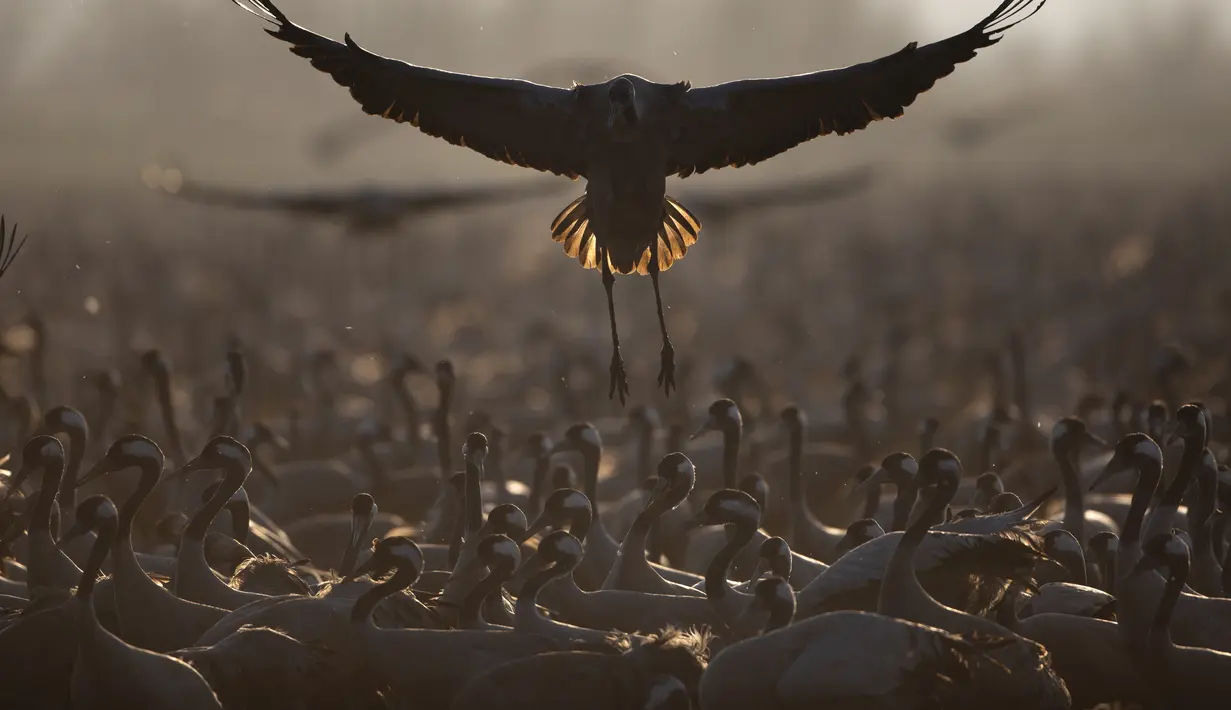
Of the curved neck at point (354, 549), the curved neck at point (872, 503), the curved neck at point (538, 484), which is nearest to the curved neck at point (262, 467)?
the curved neck at point (538, 484)

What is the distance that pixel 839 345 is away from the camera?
2272 centimetres

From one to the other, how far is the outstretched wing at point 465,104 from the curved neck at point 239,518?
95.4 inches

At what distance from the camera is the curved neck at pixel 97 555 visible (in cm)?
698

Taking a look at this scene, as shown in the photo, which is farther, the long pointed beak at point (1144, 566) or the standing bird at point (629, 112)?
the standing bird at point (629, 112)

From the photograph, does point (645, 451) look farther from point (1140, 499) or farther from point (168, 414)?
point (1140, 499)

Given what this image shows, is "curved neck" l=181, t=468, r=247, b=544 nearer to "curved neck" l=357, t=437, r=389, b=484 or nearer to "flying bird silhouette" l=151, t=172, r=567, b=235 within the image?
"curved neck" l=357, t=437, r=389, b=484

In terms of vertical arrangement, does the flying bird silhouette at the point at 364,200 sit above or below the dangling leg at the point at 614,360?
above

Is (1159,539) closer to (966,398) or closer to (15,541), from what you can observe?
(15,541)

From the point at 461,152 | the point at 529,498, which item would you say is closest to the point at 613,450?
the point at 529,498

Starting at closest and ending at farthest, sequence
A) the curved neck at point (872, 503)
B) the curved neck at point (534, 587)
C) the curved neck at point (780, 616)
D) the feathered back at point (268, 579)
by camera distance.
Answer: the curved neck at point (780, 616) < the curved neck at point (534, 587) < the feathered back at point (268, 579) < the curved neck at point (872, 503)

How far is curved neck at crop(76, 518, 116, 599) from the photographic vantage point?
6.98 metres

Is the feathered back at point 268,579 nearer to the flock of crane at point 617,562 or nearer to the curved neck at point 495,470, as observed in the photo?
the flock of crane at point 617,562

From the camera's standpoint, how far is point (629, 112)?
27.8ft

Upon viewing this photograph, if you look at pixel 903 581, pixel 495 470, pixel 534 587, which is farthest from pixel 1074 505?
pixel 495 470
